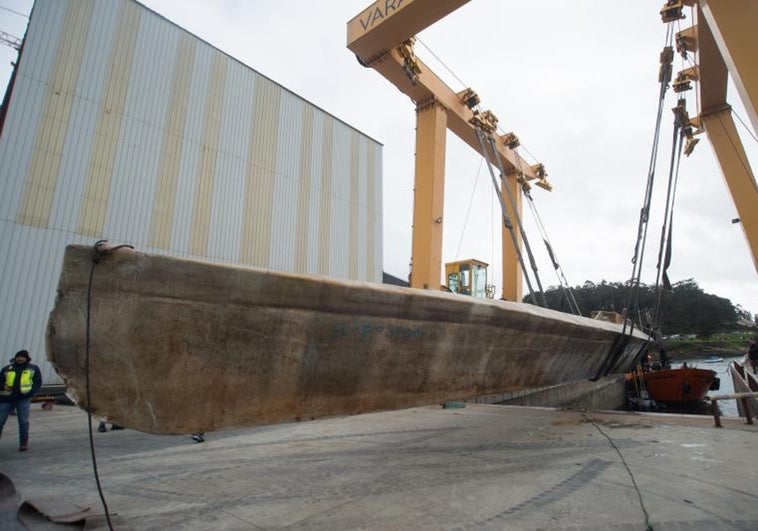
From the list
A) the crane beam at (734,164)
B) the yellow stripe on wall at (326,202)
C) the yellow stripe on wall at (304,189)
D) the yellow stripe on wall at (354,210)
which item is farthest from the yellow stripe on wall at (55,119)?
the crane beam at (734,164)

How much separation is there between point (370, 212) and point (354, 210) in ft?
2.78

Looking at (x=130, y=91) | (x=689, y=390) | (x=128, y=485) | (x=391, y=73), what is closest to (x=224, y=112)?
(x=130, y=91)

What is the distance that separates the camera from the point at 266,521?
2377 mm

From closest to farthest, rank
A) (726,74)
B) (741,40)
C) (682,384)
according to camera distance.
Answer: (741,40) < (726,74) < (682,384)

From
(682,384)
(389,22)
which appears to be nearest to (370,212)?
(389,22)

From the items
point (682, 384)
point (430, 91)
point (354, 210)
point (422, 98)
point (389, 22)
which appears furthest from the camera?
point (354, 210)

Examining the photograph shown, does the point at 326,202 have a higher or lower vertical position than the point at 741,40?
higher

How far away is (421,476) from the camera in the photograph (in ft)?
10.5

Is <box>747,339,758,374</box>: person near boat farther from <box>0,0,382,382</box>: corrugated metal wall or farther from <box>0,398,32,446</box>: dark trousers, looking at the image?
<box>0,398,32,446</box>: dark trousers

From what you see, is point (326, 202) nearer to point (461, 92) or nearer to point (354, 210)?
point (354, 210)

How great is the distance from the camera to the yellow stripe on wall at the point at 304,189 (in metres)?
12.8

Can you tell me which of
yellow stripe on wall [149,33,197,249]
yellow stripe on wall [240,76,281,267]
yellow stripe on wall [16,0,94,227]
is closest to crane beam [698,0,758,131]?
yellow stripe on wall [240,76,281,267]

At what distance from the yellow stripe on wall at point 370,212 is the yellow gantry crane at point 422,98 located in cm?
735

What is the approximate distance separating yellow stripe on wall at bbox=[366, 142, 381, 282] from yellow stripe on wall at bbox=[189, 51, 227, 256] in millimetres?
5939
